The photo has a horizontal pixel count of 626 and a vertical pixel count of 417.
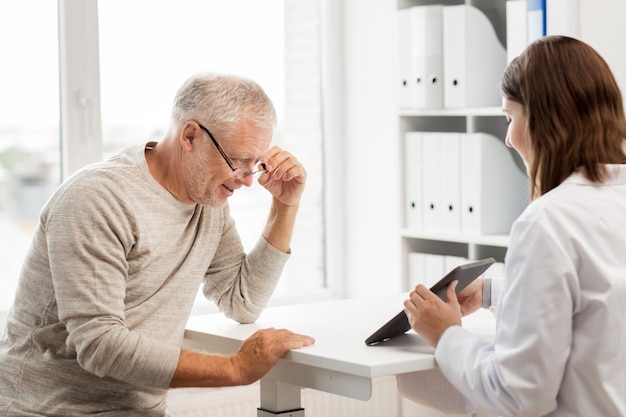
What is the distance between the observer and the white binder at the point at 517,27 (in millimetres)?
2689

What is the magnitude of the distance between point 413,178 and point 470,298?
1100mm

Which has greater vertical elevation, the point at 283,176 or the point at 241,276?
the point at 283,176

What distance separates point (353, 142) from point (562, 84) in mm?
1971

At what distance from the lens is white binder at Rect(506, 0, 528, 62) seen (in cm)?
269

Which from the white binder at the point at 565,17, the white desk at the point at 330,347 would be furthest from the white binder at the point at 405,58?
the white desk at the point at 330,347

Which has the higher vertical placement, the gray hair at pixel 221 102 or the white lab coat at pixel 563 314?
the gray hair at pixel 221 102

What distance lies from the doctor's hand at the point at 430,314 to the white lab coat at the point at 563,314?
19cm

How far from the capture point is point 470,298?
2.03m

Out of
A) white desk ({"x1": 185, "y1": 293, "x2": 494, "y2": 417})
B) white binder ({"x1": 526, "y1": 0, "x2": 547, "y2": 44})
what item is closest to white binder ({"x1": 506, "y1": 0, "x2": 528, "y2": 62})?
white binder ({"x1": 526, "y1": 0, "x2": 547, "y2": 44})

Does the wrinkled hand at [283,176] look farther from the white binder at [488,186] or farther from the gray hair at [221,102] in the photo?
the white binder at [488,186]

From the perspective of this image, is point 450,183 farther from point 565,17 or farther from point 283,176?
point 283,176

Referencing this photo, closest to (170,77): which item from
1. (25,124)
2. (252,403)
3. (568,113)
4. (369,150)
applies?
(25,124)

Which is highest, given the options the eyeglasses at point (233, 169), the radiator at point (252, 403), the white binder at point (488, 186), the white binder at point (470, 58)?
the white binder at point (470, 58)

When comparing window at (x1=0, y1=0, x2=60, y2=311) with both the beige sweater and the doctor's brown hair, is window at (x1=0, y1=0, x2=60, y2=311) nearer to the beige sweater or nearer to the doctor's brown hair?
the beige sweater
